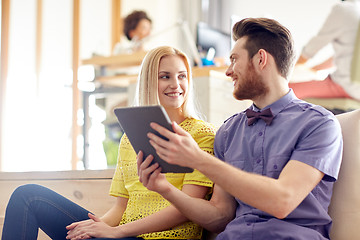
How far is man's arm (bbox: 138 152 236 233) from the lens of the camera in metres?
1.23

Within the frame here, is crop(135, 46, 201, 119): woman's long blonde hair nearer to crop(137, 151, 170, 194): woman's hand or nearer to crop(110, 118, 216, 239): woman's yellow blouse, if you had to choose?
crop(110, 118, 216, 239): woman's yellow blouse

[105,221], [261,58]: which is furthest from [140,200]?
[261,58]

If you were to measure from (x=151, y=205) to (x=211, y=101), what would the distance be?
155 cm

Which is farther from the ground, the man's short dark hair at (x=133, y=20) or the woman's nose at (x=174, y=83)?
the man's short dark hair at (x=133, y=20)

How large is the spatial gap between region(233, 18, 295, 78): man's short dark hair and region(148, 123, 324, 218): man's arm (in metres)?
0.36

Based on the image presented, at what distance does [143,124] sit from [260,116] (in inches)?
12.8

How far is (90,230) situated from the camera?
1385 millimetres

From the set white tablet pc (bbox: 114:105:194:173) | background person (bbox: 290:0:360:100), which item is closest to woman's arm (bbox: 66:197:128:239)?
white tablet pc (bbox: 114:105:194:173)

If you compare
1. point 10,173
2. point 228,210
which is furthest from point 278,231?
point 10,173

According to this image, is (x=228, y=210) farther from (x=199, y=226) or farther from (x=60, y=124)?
(x=60, y=124)

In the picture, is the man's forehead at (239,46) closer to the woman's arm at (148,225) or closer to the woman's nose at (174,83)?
the woman's nose at (174,83)

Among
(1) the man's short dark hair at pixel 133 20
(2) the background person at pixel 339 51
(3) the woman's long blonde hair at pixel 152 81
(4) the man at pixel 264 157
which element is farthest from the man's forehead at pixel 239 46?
(1) the man's short dark hair at pixel 133 20

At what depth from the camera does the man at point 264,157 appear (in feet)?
3.39

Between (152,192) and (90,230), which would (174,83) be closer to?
(152,192)
